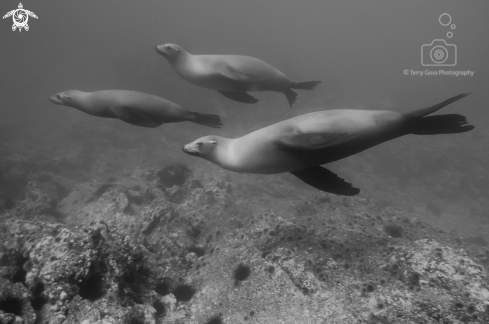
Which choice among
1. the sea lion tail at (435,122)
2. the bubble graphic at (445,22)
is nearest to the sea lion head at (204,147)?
the sea lion tail at (435,122)

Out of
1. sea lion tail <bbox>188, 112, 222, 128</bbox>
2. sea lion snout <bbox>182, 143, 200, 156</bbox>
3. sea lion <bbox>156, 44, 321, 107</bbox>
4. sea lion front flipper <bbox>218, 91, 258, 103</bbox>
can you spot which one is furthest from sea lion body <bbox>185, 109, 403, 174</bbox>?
sea lion front flipper <bbox>218, 91, 258, 103</bbox>

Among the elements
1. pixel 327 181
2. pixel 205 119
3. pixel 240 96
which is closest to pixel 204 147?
pixel 205 119

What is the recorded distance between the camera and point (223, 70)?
11.0 ft

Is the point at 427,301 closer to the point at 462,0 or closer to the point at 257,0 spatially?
the point at 462,0

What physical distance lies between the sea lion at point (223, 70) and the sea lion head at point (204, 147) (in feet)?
3.52

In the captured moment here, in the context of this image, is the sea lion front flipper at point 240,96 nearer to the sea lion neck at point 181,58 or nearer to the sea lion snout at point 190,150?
the sea lion neck at point 181,58

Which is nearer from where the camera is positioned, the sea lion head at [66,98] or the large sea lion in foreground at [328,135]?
the large sea lion in foreground at [328,135]

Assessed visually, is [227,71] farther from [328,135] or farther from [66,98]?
[66,98]

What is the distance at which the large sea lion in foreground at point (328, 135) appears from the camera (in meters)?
2.16

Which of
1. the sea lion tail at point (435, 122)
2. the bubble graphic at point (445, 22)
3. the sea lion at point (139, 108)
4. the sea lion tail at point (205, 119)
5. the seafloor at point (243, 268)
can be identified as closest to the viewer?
the seafloor at point (243, 268)

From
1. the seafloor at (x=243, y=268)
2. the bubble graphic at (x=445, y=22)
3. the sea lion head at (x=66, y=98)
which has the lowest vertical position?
the seafloor at (x=243, y=268)

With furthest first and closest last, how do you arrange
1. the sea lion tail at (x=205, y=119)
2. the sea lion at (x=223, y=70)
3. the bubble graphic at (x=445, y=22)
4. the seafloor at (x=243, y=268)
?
the bubble graphic at (x=445, y=22)
the sea lion at (x=223, y=70)
the sea lion tail at (x=205, y=119)
the seafloor at (x=243, y=268)

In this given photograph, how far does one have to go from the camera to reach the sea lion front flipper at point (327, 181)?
2.39m

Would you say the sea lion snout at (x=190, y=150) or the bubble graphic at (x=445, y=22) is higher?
the bubble graphic at (x=445, y=22)
